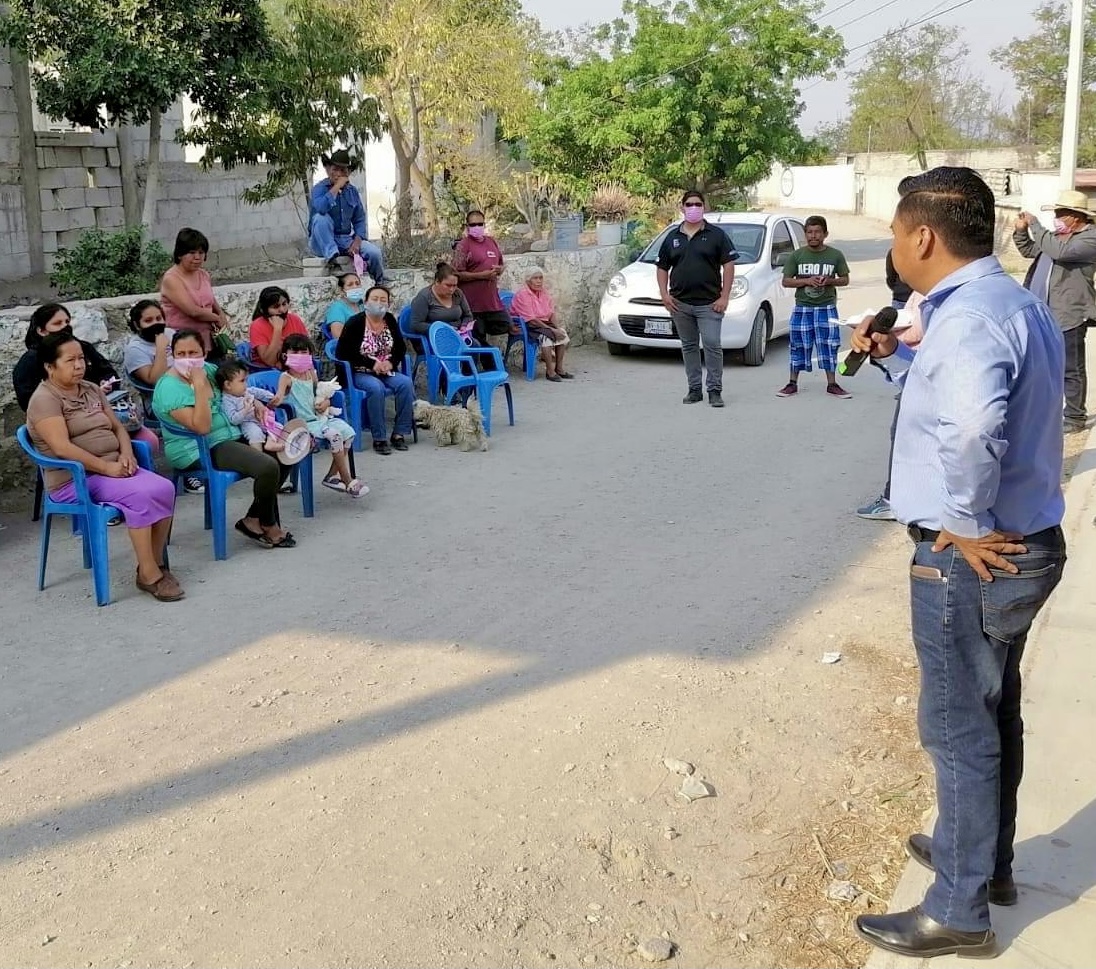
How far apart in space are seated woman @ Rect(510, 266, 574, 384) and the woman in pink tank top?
4.20 m

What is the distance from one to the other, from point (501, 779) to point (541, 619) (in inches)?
57.3

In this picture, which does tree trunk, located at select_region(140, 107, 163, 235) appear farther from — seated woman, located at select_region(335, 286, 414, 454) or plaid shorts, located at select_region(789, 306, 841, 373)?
plaid shorts, located at select_region(789, 306, 841, 373)

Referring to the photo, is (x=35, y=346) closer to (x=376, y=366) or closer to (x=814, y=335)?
(x=376, y=366)

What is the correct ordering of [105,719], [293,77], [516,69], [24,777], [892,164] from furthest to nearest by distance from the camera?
1. [892,164]
2. [516,69]
3. [293,77]
4. [105,719]
5. [24,777]

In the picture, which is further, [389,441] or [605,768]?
[389,441]

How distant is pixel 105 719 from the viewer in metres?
4.27

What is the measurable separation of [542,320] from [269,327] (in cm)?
397

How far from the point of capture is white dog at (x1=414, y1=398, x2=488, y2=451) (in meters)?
8.55

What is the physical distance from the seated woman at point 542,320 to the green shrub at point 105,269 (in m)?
3.60

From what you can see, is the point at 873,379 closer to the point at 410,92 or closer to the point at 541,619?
the point at 541,619

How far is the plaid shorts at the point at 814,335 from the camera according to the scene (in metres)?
10.6

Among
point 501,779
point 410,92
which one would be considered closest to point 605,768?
point 501,779

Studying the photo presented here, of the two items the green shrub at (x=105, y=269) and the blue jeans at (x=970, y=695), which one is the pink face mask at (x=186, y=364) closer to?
the green shrub at (x=105, y=269)

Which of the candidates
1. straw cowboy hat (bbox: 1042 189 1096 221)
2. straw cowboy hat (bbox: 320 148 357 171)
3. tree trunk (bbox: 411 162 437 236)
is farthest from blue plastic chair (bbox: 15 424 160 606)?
tree trunk (bbox: 411 162 437 236)
